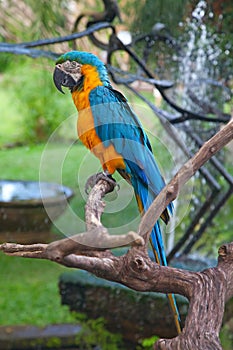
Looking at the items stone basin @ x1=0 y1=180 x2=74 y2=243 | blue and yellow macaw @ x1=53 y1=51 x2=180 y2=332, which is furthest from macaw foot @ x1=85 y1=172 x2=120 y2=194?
stone basin @ x1=0 y1=180 x2=74 y2=243

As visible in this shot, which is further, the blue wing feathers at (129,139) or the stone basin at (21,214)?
the stone basin at (21,214)

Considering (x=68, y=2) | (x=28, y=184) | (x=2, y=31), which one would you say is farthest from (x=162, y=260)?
(x=28, y=184)

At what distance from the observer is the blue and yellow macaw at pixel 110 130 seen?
0.54 metres

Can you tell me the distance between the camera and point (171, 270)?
53cm

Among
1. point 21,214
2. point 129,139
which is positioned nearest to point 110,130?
point 129,139

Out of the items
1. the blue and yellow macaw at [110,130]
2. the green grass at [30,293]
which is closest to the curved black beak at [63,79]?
the blue and yellow macaw at [110,130]

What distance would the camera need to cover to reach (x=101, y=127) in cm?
54

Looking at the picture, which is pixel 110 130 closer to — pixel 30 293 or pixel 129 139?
pixel 129 139

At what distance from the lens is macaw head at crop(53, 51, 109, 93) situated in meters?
0.56

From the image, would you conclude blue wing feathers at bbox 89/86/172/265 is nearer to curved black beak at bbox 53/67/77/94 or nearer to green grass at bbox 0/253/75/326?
curved black beak at bbox 53/67/77/94

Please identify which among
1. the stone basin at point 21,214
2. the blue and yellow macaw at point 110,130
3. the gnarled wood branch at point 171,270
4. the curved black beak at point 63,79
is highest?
the stone basin at point 21,214

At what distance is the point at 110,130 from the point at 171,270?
0.13 metres

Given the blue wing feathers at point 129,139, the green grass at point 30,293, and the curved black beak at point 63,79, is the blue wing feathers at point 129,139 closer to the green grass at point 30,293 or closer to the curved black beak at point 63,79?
the curved black beak at point 63,79

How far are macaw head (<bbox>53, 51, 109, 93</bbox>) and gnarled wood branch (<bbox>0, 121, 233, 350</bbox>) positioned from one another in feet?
0.33
